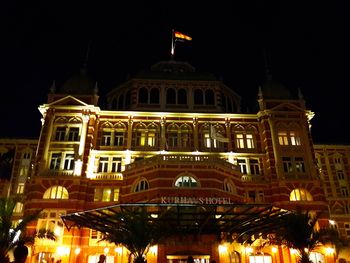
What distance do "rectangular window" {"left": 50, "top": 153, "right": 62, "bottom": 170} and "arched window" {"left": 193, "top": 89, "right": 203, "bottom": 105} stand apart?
18300 mm

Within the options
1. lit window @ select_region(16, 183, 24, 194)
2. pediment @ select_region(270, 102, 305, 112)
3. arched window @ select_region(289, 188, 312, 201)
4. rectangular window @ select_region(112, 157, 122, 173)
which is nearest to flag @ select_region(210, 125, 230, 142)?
pediment @ select_region(270, 102, 305, 112)

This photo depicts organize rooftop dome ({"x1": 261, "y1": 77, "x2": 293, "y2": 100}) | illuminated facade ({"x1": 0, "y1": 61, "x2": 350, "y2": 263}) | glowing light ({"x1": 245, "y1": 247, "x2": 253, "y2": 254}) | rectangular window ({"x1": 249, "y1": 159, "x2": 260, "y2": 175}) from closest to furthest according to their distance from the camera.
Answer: illuminated facade ({"x1": 0, "y1": 61, "x2": 350, "y2": 263}) < glowing light ({"x1": 245, "y1": 247, "x2": 253, "y2": 254}) < rectangular window ({"x1": 249, "y1": 159, "x2": 260, "y2": 175}) < rooftop dome ({"x1": 261, "y1": 77, "x2": 293, "y2": 100})

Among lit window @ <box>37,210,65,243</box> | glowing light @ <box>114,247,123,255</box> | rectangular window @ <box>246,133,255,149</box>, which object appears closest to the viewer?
glowing light @ <box>114,247,123,255</box>

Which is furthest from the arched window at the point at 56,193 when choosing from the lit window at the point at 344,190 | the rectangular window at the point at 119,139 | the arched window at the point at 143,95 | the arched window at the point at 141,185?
the lit window at the point at 344,190

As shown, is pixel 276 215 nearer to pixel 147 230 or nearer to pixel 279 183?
pixel 147 230

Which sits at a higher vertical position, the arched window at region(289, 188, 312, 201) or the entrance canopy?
the arched window at region(289, 188, 312, 201)

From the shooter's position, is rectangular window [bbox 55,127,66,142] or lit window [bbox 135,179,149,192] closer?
lit window [bbox 135,179,149,192]

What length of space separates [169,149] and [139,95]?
28.9 feet

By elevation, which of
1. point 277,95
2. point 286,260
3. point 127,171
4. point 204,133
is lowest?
point 286,260

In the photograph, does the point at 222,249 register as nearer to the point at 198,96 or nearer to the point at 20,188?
the point at 198,96

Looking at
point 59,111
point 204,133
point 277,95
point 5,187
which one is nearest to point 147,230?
point 204,133

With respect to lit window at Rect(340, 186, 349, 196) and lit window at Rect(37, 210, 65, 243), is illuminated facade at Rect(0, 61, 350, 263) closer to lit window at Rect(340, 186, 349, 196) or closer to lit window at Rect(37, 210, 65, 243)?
lit window at Rect(37, 210, 65, 243)

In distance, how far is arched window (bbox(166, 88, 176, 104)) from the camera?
4391 centimetres

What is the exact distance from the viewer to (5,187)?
4728cm
